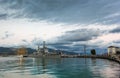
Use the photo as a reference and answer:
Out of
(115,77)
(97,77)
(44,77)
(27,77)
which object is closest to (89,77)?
(97,77)

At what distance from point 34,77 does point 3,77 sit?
6.76 meters

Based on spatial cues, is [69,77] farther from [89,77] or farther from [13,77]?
[13,77]

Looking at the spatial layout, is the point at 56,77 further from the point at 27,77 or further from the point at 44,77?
the point at 27,77

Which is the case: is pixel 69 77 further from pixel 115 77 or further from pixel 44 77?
pixel 115 77

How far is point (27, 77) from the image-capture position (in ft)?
193

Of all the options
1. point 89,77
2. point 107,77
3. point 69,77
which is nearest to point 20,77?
point 69,77

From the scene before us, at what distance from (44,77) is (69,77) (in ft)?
18.0

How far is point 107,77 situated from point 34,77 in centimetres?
1554

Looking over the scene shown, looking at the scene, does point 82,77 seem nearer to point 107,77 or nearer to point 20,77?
point 107,77

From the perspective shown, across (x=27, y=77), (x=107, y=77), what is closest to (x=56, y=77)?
(x=27, y=77)

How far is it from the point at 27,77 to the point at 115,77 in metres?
18.8

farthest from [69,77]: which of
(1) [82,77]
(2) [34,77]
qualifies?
(2) [34,77]

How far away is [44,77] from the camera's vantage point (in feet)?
194

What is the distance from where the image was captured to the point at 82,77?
59406 millimetres
